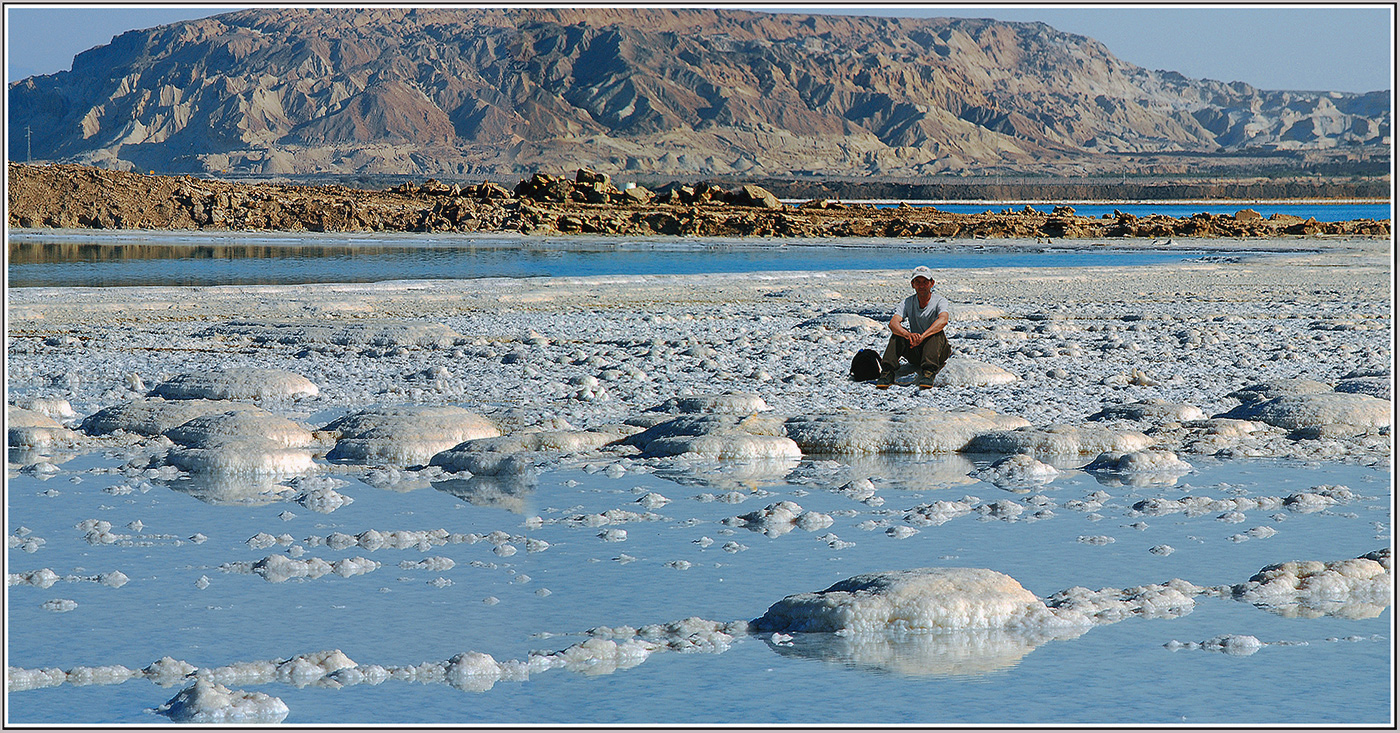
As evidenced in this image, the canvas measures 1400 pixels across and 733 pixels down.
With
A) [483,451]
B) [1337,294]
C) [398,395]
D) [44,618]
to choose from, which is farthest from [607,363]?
[1337,294]

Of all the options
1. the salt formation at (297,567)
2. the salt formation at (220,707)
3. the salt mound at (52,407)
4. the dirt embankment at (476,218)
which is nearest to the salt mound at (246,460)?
the salt formation at (297,567)

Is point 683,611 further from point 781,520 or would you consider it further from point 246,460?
point 246,460

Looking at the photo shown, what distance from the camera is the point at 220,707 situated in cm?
372

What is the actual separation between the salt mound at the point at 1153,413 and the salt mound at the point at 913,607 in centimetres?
420

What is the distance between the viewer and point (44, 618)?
4570 millimetres

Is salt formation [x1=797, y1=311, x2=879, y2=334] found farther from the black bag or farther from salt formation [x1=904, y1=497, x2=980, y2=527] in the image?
salt formation [x1=904, y1=497, x2=980, y2=527]

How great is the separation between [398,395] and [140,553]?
4.30 meters

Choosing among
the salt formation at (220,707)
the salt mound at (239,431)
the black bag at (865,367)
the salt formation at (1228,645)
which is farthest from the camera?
the black bag at (865,367)

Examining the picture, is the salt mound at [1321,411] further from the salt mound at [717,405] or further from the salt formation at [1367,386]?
the salt mound at [717,405]


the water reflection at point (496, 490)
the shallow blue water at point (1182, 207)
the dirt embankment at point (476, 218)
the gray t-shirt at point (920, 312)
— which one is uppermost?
the shallow blue water at point (1182, 207)

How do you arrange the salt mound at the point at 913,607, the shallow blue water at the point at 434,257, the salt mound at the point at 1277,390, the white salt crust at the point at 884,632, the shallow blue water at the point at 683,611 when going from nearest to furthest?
the shallow blue water at the point at 683,611 → the white salt crust at the point at 884,632 → the salt mound at the point at 913,607 → the salt mound at the point at 1277,390 → the shallow blue water at the point at 434,257

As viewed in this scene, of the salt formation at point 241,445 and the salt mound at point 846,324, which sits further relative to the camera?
the salt mound at point 846,324

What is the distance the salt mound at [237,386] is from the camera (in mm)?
9320

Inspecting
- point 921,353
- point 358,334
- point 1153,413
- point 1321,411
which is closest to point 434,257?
point 358,334
